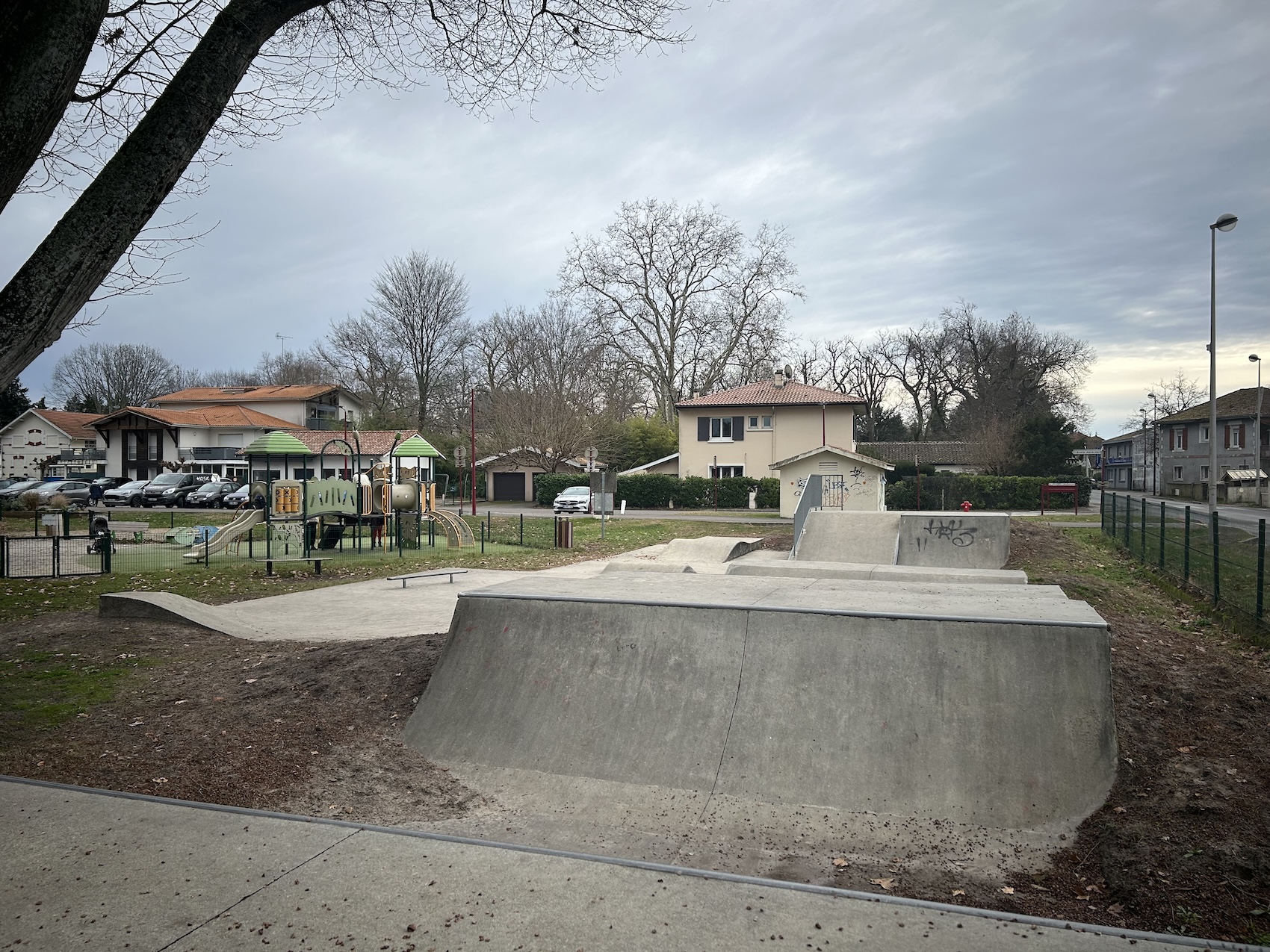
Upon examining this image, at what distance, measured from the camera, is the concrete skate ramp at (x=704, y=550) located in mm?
19531

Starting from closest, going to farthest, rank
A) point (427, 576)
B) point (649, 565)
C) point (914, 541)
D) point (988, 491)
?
1. point (427, 576)
2. point (649, 565)
3. point (914, 541)
4. point (988, 491)

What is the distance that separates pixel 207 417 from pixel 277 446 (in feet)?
135

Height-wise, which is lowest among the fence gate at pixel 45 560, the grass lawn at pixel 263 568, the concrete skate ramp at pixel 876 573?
the grass lawn at pixel 263 568

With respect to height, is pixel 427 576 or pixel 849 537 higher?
pixel 849 537

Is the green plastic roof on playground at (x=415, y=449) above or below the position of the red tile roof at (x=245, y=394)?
below

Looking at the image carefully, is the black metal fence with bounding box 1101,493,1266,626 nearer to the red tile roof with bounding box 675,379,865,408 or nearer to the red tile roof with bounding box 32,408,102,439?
the red tile roof with bounding box 675,379,865,408

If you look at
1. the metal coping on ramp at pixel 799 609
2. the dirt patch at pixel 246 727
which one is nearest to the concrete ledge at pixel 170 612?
the dirt patch at pixel 246 727

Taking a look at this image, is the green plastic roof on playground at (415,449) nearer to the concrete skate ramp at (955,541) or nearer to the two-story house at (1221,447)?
the concrete skate ramp at (955,541)

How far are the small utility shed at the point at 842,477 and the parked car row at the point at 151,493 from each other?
27606mm

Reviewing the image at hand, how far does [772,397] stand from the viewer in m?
47.6

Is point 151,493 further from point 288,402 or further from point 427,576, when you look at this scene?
point 427,576

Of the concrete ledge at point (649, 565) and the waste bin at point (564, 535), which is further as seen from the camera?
the waste bin at point (564, 535)

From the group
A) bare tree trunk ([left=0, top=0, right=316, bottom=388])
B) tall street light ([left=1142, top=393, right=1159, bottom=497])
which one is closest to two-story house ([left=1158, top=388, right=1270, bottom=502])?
tall street light ([left=1142, top=393, right=1159, bottom=497])

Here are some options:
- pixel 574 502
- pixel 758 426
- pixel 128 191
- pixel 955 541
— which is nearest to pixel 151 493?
pixel 574 502
